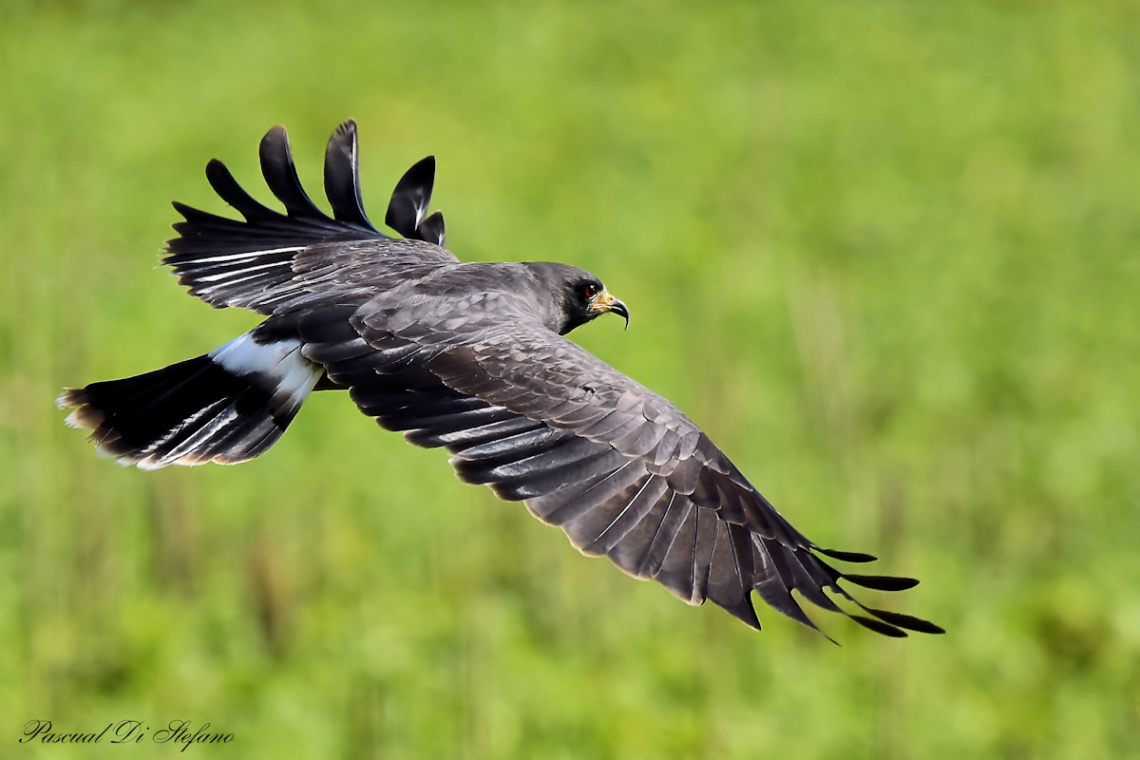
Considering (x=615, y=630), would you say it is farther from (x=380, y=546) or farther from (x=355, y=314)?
(x=355, y=314)

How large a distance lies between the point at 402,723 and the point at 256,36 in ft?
39.2

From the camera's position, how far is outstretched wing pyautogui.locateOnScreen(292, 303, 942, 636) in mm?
4246

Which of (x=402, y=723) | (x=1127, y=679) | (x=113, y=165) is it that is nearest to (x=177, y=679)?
(x=402, y=723)

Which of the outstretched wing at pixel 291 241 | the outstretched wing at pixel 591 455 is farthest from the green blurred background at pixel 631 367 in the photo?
the outstretched wing at pixel 591 455

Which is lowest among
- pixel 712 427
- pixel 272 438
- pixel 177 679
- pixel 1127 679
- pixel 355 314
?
pixel 1127 679

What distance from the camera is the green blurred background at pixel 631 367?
28.6 feet

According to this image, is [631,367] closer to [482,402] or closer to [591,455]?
[482,402]

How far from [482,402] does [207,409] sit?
120cm

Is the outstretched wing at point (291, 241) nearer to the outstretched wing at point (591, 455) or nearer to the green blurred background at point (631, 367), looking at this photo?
the outstretched wing at point (591, 455)

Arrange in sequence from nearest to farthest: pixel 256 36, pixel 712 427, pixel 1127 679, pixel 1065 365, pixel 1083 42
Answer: pixel 712 427, pixel 1127 679, pixel 1065 365, pixel 256 36, pixel 1083 42

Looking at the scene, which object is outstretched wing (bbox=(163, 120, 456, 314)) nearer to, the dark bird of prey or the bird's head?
the dark bird of prey

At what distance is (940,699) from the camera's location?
9453mm

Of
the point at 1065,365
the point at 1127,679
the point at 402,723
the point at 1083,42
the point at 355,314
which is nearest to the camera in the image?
the point at 355,314

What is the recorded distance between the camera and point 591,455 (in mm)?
4457
